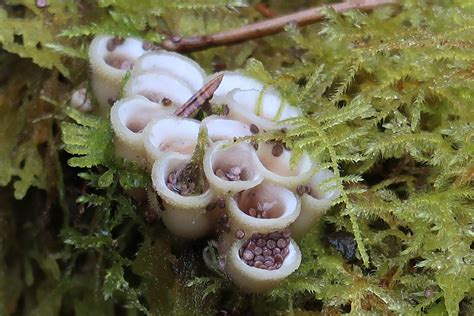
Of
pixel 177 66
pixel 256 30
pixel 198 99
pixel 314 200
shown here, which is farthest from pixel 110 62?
pixel 314 200

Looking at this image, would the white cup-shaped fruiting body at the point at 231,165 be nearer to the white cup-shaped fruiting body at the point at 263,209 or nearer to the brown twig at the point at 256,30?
the white cup-shaped fruiting body at the point at 263,209

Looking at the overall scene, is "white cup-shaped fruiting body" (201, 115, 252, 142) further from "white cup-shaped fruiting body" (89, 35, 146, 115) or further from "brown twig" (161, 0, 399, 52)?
"brown twig" (161, 0, 399, 52)

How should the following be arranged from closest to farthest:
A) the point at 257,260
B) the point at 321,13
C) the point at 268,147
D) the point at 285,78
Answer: the point at 257,260
the point at 268,147
the point at 285,78
the point at 321,13

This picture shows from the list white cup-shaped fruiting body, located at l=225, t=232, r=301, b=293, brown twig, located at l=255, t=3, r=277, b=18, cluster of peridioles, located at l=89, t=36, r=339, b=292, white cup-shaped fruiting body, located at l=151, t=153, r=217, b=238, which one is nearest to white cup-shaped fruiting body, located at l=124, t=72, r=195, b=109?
A: cluster of peridioles, located at l=89, t=36, r=339, b=292

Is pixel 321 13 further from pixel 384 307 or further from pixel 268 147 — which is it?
pixel 384 307

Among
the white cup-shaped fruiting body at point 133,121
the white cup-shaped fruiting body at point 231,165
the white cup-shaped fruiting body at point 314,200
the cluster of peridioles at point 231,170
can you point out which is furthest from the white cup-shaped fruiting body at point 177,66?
the white cup-shaped fruiting body at point 314,200

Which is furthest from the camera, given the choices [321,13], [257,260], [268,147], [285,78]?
[321,13]

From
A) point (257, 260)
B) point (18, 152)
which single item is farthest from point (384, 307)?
point (18, 152)
